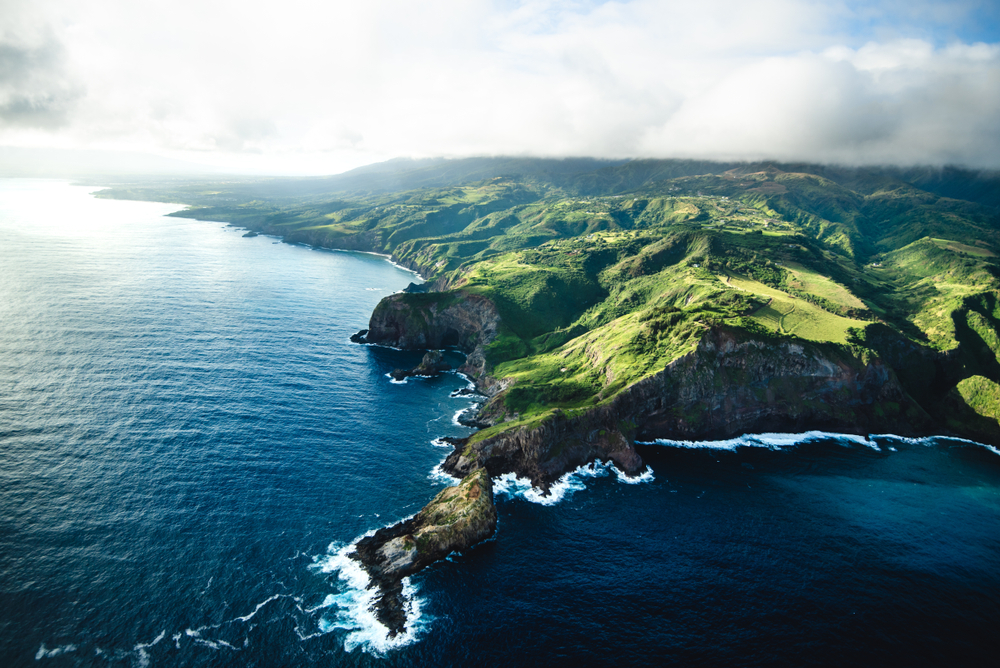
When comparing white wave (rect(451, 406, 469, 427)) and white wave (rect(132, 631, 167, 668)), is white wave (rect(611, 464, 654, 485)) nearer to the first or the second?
white wave (rect(451, 406, 469, 427))

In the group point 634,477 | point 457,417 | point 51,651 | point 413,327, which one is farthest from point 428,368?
point 51,651

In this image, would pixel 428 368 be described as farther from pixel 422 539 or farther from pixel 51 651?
pixel 51 651

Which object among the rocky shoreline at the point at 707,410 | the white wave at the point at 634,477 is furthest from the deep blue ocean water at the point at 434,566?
the rocky shoreline at the point at 707,410

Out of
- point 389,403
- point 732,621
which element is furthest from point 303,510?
point 732,621

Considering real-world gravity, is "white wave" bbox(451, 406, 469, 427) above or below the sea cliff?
below

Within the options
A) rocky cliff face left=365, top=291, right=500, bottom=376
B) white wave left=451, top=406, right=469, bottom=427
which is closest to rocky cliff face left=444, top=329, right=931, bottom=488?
white wave left=451, top=406, right=469, bottom=427

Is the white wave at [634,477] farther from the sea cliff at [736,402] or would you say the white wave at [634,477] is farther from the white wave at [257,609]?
the white wave at [257,609]
